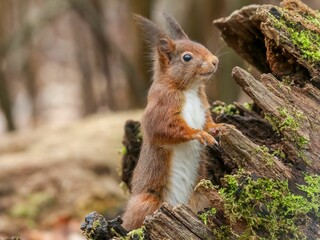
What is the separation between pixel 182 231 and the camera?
386cm

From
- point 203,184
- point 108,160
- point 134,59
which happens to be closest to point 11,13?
point 134,59

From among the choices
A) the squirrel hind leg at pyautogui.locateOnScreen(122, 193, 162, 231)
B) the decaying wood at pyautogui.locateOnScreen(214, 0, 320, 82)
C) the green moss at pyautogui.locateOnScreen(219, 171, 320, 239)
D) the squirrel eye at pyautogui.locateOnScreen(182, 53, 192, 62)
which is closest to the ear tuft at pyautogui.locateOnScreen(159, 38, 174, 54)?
the squirrel eye at pyautogui.locateOnScreen(182, 53, 192, 62)

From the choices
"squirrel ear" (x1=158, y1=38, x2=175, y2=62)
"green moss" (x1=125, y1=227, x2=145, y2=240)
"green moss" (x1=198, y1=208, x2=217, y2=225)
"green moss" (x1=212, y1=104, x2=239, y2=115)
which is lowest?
"green moss" (x1=198, y1=208, x2=217, y2=225)

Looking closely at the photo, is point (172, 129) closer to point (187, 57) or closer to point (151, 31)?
point (187, 57)

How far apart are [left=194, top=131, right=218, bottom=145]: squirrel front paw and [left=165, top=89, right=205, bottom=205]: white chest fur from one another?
0.25 m

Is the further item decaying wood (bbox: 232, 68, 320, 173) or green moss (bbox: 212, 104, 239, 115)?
green moss (bbox: 212, 104, 239, 115)

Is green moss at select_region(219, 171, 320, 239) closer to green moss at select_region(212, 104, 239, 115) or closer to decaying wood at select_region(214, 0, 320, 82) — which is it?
decaying wood at select_region(214, 0, 320, 82)

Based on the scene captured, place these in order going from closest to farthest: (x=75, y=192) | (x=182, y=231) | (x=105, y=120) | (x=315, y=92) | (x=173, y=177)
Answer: (x=182, y=231)
(x=315, y=92)
(x=173, y=177)
(x=75, y=192)
(x=105, y=120)

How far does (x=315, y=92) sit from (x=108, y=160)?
4.79m

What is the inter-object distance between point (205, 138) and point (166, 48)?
834 mm

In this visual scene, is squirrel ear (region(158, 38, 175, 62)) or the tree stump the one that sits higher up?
squirrel ear (region(158, 38, 175, 62))

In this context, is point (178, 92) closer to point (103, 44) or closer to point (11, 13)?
point (103, 44)

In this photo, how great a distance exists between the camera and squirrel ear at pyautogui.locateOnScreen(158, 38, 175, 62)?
5.00m

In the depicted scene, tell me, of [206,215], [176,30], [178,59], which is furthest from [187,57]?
[206,215]
